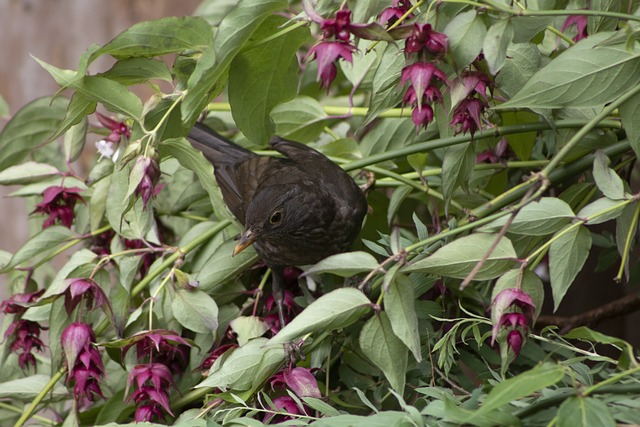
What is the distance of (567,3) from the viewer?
1.35 metres

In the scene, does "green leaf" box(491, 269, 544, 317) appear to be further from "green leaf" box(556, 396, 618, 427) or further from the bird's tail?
the bird's tail

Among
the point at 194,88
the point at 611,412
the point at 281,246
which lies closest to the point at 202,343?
the point at 281,246

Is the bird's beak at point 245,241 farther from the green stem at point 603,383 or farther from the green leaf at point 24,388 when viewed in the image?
the green stem at point 603,383

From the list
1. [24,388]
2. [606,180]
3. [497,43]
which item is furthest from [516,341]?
[24,388]

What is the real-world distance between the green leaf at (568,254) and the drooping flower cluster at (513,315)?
0.08 m

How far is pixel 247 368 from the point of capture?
4.01 ft

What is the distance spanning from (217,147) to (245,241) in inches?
15.4

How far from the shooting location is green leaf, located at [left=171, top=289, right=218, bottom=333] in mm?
1384

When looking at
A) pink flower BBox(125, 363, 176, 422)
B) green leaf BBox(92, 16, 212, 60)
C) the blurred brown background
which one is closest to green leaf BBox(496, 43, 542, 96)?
green leaf BBox(92, 16, 212, 60)

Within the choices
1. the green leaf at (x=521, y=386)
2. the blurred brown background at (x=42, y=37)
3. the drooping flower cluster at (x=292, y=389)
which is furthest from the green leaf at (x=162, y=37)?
the blurred brown background at (x=42, y=37)

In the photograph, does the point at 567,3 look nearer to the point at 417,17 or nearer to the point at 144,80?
the point at 417,17

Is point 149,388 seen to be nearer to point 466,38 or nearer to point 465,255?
point 465,255

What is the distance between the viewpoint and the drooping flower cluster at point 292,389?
116 centimetres

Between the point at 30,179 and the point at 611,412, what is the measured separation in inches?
49.7
